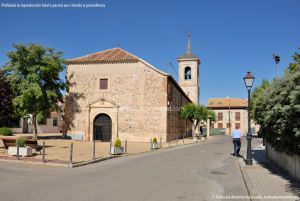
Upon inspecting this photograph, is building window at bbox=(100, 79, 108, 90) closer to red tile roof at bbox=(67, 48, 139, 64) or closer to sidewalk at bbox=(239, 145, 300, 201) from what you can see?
red tile roof at bbox=(67, 48, 139, 64)

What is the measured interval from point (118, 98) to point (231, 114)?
5082 cm

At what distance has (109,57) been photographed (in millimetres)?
37156

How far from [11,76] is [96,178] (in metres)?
26.0

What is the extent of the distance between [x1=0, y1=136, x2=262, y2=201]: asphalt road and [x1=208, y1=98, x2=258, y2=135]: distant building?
6933 cm

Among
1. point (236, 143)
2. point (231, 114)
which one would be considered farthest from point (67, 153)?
point (231, 114)

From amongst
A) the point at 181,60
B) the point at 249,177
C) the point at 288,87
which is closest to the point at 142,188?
the point at 249,177

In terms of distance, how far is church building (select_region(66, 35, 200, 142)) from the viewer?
34.8 metres

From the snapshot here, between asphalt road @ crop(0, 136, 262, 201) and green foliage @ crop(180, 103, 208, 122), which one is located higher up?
green foliage @ crop(180, 103, 208, 122)

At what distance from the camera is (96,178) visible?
405 inches

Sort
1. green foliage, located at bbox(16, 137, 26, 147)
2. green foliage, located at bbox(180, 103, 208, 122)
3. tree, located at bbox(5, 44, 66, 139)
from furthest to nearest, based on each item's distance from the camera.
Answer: green foliage, located at bbox(180, 103, 208, 122)
tree, located at bbox(5, 44, 66, 139)
green foliage, located at bbox(16, 137, 26, 147)

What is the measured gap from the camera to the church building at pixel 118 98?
1371 inches

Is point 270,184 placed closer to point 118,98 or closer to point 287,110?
point 287,110

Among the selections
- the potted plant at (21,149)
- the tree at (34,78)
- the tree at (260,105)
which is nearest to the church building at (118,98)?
the tree at (34,78)

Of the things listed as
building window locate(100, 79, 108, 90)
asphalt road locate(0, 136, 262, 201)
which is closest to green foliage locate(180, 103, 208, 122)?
building window locate(100, 79, 108, 90)
